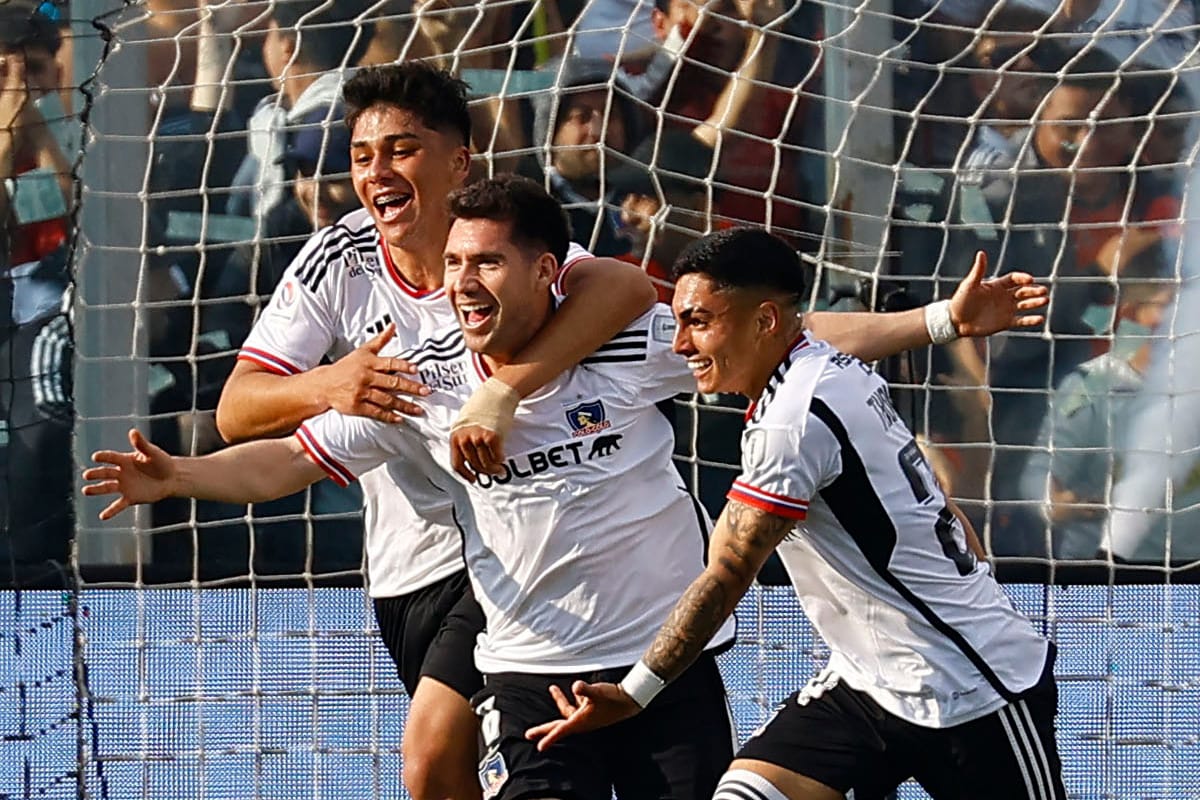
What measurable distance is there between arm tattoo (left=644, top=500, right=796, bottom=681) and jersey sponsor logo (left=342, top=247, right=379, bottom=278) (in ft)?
3.75

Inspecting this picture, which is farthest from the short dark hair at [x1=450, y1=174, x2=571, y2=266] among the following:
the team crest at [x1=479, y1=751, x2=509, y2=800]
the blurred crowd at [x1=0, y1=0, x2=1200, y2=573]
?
the blurred crowd at [x1=0, y1=0, x2=1200, y2=573]

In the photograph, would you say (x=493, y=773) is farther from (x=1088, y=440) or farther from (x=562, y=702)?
(x=1088, y=440)

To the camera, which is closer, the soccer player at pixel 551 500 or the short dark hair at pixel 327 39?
the soccer player at pixel 551 500

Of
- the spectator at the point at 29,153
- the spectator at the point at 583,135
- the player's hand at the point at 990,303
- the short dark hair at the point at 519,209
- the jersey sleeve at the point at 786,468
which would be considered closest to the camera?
the jersey sleeve at the point at 786,468

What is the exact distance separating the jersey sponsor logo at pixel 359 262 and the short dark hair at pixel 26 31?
Answer: 5.41 feet

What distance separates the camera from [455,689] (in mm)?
4293

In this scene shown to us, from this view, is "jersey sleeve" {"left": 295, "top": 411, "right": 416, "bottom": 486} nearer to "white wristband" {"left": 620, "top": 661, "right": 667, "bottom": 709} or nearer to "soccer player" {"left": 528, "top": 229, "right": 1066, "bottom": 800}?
"soccer player" {"left": 528, "top": 229, "right": 1066, "bottom": 800}

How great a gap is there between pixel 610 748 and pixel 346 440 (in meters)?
0.83

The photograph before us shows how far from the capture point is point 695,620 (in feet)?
11.9

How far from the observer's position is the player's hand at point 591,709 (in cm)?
364

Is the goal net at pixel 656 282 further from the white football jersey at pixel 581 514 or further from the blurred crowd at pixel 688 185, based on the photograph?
the white football jersey at pixel 581 514

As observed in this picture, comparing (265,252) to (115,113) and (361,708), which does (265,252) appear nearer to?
(115,113)

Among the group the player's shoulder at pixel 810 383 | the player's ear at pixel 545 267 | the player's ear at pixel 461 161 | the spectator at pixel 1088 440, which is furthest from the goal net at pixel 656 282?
the player's shoulder at pixel 810 383

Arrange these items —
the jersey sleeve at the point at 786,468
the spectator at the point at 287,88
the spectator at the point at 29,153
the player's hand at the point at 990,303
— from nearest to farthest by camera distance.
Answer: the jersey sleeve at the point at 786,468 → the player's hand at the point at 990,303 → the spectator at the point at 29,153 → the spectator at the point at 287,88
